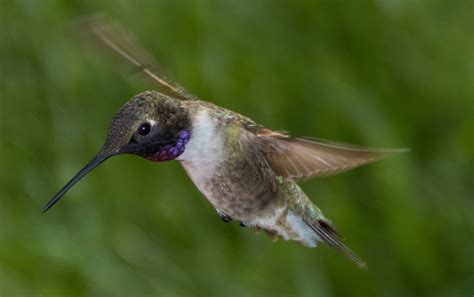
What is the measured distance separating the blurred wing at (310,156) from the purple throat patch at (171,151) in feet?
0.36

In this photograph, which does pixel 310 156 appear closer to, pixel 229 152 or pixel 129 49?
pixel 229 152

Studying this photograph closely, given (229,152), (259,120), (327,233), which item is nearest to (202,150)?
(229,152)

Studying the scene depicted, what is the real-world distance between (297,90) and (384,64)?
10.0 inches

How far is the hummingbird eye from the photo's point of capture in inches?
22.6

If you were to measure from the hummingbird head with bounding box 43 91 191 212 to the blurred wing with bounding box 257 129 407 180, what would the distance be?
3.9 inches

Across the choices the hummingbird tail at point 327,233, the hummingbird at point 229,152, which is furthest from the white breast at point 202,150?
the hummingbird tail at point 327,233

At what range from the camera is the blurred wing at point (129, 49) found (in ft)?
2.37

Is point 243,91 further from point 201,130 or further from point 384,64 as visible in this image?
point 201,130

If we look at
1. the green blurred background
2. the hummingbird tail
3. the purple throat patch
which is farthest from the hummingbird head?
the green blurred background

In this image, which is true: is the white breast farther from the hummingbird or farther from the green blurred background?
the green blurred background

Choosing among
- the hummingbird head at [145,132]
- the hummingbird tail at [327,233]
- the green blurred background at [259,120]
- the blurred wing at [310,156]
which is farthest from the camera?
the green blurred background at [259,120]

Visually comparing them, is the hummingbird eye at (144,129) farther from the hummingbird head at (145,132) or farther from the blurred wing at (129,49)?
the blurred wing at (129,49)

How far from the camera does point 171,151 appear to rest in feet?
1.98

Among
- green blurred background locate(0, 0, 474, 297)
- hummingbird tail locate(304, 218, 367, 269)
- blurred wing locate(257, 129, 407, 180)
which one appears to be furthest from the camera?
green blurred background locate(0, 0, 474, 297)
